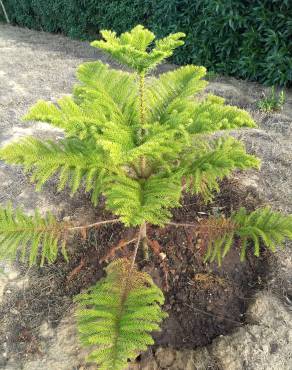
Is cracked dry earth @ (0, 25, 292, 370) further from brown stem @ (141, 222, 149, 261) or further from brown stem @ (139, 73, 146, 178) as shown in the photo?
brown stem @ (139, 73, 146, 178)

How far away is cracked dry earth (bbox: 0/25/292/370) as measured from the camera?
214 cm

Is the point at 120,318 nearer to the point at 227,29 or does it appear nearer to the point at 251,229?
the point at 251,229

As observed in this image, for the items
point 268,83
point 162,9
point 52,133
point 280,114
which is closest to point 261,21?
point 268,83

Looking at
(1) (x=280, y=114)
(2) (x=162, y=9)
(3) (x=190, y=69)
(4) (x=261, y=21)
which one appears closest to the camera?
(3) (x=190, y=69)

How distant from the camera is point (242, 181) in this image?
10.6 ft

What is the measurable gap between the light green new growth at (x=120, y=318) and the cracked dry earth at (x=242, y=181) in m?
0.56

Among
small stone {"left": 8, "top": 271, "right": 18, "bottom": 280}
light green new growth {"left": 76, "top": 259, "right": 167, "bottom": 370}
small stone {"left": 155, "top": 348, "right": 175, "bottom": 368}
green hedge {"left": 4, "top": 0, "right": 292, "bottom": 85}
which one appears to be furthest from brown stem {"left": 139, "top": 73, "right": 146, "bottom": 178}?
green hedge {"left": 4, "top": 0, "right": 292, "bottom": 85}

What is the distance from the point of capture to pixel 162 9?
20.0ft

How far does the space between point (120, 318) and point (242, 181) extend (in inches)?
76.9

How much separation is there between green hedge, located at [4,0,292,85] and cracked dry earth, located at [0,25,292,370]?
1.07 feet

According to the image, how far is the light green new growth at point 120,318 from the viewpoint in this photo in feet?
4.92

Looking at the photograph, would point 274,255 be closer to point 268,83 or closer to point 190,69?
point 190,69

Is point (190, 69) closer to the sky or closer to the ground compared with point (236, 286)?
closer to the sky

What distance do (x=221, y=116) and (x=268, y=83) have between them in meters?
3.89
